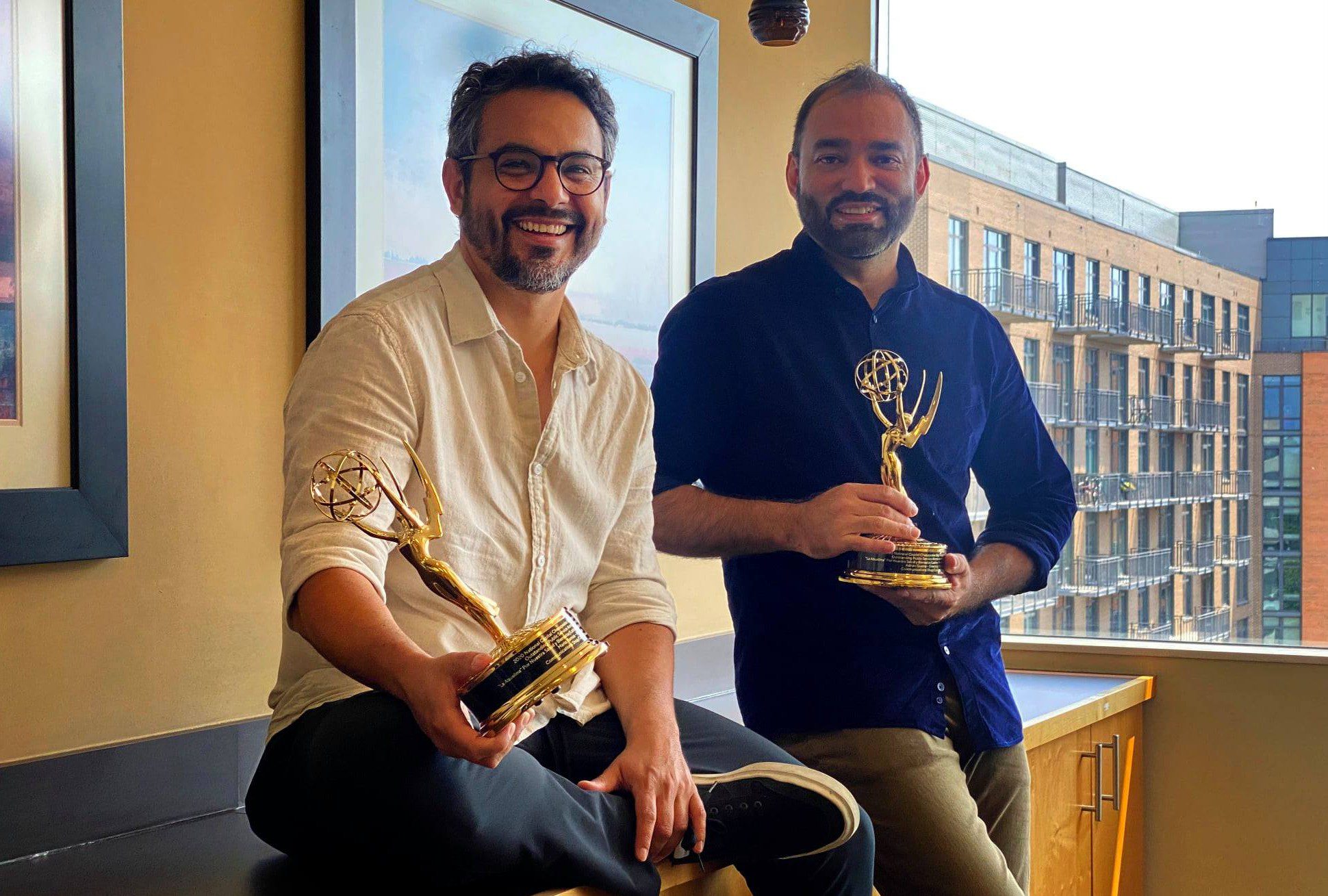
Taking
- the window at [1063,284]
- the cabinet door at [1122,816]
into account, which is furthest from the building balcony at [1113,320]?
the cabinet door at [1122,816]

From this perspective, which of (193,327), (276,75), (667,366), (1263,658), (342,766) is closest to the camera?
(342,766)

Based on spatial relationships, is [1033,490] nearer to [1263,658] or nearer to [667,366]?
[667,366]

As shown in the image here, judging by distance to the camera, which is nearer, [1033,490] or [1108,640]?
[1033,490]

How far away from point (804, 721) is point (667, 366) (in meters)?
0.55

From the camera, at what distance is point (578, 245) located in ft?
5.23

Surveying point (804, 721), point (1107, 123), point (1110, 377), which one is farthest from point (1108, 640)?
point (804, 721)

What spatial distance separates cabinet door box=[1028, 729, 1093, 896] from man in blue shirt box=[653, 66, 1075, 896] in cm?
61

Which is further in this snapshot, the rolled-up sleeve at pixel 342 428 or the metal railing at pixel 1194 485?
the metal railing at pixel 1194 485

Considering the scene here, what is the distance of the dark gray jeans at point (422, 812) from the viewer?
121cm

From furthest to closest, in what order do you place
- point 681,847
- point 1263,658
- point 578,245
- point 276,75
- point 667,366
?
1. point 1263,658
2. point 667,366
3. point 276,75
4. point 578,245
5. point 681,847

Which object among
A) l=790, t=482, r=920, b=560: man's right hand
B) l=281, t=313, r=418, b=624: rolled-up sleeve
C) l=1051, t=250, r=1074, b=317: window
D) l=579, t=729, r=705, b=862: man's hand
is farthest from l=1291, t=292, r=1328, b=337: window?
l=281, t=313, r=418, b=624: rolled-up sleeve

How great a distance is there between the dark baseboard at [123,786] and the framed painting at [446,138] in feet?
1.93

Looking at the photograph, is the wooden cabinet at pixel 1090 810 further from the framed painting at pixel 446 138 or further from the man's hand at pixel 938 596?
the framed painting at pixel 446 138

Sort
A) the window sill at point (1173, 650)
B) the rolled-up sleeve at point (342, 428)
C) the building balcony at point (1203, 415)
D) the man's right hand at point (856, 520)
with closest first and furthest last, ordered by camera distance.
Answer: the rolled-up sleeve at point (342, 428) < the man's right hand at point (856, 520) < the window sill at point (1173, 650) < the building balcony at point (1203, 415)
